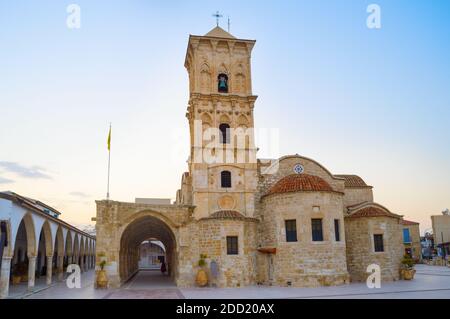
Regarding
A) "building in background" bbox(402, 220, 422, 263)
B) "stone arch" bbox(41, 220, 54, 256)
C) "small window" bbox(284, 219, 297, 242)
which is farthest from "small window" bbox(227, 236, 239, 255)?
"building in background" bbox(402, 220, 422, 263)

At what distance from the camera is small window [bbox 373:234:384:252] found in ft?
81.6

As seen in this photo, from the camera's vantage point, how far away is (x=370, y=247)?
81.2 feet

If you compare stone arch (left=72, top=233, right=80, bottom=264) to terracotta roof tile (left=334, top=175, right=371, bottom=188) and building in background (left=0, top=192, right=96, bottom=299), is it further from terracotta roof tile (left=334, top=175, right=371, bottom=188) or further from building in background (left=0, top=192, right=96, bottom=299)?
terracotta roof tile (left=334, top=175, right=371, bottom=188)

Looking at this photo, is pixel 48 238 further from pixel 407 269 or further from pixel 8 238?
pixel 407 269

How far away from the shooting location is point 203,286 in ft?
75.7

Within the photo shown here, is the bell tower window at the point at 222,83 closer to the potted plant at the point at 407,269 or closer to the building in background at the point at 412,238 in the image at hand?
the potted plant at the point at 407,269

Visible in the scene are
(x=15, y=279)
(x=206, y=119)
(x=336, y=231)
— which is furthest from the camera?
(x=206, y=119)

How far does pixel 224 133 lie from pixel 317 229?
957 cm

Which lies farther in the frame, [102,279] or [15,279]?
[15,279]

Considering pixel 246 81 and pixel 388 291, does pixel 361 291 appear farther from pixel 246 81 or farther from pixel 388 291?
pixel 246 81

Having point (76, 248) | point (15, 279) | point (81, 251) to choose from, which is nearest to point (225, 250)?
point (15, 279)

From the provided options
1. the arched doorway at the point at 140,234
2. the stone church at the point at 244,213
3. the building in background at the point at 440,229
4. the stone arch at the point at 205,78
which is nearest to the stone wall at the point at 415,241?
the building in background at the point at 440,229

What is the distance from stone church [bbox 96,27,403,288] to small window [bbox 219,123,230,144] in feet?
0.23
